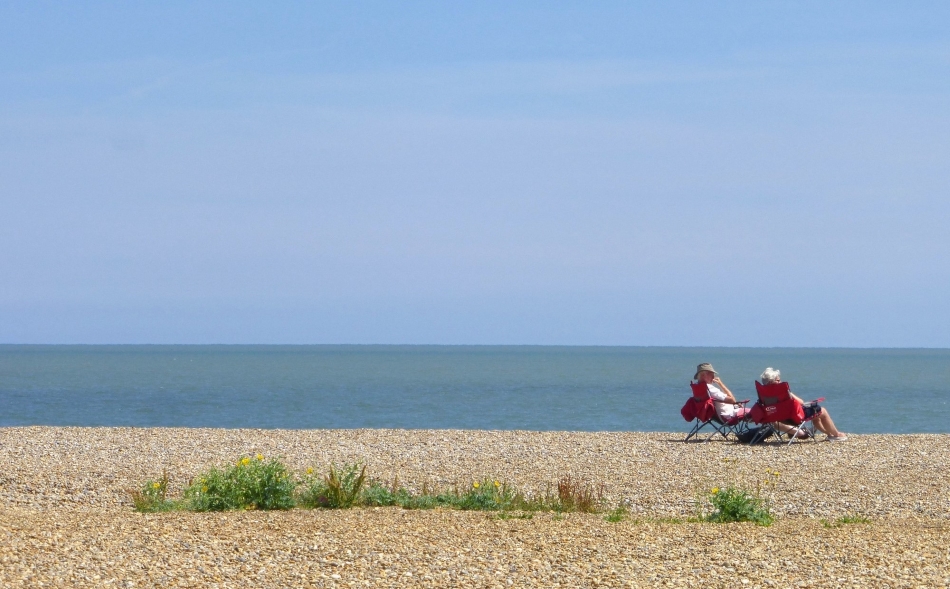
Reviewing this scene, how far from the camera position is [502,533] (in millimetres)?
6328

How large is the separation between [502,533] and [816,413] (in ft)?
25.3

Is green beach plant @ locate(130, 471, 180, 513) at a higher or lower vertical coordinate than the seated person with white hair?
lower

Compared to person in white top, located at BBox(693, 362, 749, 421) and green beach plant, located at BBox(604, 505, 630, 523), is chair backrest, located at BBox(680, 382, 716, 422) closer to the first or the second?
person in white top, located at BBox(693, 362, 749, 421)

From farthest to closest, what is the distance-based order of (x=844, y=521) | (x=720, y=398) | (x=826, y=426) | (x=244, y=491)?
(x=720, y=398) → (x=826, y=426) → (x=244, y=491) → (x=844, y=521)

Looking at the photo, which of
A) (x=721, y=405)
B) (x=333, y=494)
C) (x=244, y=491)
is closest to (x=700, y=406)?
(x=721, y=405)

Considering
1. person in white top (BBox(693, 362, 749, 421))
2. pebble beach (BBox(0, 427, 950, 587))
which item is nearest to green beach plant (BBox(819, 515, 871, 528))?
pebble beach (BBox(0, 427, 950, 587))

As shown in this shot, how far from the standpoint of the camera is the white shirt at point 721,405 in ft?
44.0

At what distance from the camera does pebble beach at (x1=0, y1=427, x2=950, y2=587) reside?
5199mm

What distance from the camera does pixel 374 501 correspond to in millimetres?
7777

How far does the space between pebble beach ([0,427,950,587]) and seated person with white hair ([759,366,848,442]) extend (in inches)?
53.9

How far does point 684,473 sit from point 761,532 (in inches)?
155

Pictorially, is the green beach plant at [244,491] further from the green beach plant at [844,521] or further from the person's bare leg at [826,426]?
the person's bare leg at [826,426]

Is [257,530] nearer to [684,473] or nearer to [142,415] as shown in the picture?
[684,473]

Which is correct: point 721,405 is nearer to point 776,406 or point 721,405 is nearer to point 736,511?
point 776,406
